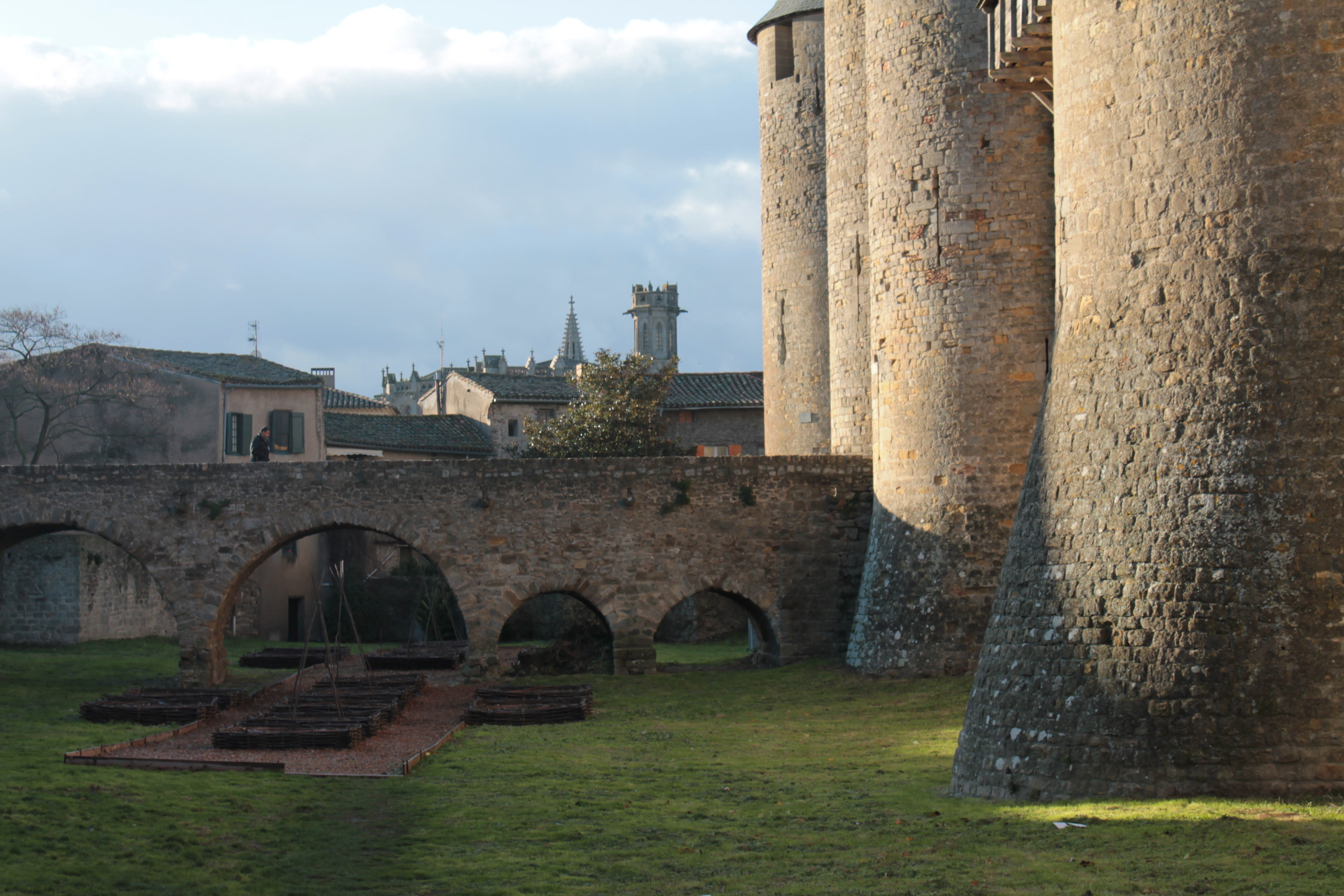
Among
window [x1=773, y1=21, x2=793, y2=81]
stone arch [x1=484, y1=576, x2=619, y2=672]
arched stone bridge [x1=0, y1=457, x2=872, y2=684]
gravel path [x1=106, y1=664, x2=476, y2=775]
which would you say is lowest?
gravel path [x1=106, y1=664, x2=476, y2=775]

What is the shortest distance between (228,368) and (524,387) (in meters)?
12.3

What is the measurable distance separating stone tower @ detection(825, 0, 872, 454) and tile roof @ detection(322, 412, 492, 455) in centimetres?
2131

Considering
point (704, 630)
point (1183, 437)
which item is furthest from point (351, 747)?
point (704, 630)

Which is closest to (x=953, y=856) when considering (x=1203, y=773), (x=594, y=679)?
(x=1203, y=773)

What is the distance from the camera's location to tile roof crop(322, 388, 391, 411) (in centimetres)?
5397

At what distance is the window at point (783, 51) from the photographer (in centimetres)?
2852

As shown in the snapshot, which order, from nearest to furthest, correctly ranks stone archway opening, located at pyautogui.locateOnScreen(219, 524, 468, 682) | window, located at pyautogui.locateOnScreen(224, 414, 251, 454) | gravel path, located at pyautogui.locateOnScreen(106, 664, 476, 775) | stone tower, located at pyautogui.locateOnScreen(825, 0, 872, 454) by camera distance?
gravel path, located at pyautogui.locateOnScreen(106, 664, 476, 775)
stone tower, located at pyautogui.locateOnScreen(825, 0, 872, 454)
stone archway opening, located at pyautogui.locateOnScreen(219, 524, 468, 682)
window, located at pyautogui.locateOnScreen(224, 414, 251, 454)

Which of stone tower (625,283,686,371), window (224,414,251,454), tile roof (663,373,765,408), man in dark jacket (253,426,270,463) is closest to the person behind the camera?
man in dark jacket (253,426,270,463)

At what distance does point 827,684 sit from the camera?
2202 cm

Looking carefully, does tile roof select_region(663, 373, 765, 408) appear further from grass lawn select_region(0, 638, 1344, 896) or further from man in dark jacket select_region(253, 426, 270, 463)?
grass lawn select_region(0, 638, 1344, 896)

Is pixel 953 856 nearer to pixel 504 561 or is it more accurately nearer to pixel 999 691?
pixel 999 691

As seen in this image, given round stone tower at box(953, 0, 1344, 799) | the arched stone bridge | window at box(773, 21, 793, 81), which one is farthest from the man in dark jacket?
round stone tower at box(953, 0, 1344, 799)

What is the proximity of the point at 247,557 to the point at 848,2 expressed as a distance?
45.7 feet

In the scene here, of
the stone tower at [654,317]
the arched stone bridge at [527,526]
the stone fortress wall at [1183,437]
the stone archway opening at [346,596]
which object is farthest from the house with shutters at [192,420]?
the stone tower at [654,317]
